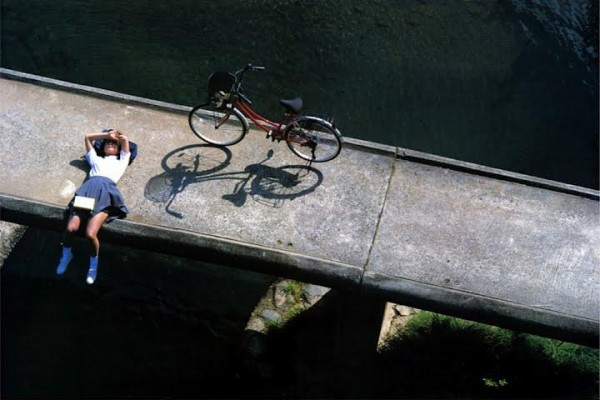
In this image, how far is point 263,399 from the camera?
815 centimetres

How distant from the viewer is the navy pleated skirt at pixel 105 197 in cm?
680

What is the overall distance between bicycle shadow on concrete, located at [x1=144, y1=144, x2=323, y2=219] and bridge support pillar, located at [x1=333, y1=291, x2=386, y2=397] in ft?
4.76

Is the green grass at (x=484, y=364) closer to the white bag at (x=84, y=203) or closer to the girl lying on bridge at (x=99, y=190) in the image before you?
the girl lying on bridge at (x=99, y=190)

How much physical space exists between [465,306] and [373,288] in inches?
33.9

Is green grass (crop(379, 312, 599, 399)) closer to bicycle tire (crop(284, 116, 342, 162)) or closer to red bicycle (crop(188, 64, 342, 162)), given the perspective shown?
bicycle tire (crop(284, 116, 342, 162))

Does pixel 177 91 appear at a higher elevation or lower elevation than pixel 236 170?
higher

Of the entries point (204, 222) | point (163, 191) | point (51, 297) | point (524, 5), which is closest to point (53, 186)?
point (163, 191)

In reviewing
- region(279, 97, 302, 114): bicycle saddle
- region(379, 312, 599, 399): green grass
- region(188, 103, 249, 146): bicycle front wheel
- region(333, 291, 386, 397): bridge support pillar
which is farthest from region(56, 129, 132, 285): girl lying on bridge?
region(379, 312, 599, 399): green grass

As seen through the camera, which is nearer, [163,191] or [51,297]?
[163,191]

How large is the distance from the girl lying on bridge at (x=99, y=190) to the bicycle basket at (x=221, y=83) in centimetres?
111

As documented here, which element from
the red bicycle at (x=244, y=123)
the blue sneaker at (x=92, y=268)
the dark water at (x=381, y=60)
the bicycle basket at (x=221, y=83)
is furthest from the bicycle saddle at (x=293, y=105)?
the dark water at (x=381, y=60)

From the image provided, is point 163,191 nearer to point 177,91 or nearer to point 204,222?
point 204,222

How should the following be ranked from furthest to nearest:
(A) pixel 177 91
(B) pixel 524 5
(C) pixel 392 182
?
(B) pixel 524 5
(A) pixel 177 91
(C) pixel 392 182

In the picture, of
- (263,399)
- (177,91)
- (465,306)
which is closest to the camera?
(465,306)
